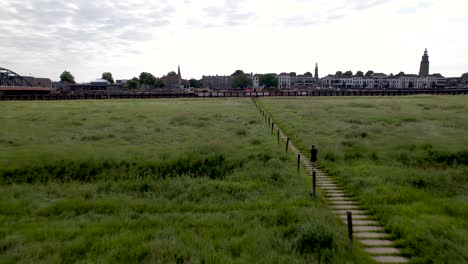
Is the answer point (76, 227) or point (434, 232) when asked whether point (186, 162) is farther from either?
point (434, 232)

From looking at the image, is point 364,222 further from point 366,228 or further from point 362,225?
point 366,228

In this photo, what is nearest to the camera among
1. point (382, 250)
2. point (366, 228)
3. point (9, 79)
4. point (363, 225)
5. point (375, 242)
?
point (382, 250)

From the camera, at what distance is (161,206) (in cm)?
1092

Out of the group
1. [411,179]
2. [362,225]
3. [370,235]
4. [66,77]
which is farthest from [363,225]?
[66,77]

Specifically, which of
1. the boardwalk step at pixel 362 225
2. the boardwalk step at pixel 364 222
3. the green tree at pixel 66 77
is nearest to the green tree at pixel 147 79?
the green tree at pixel 66 77

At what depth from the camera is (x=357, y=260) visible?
284 inches

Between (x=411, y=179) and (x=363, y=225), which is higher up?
(x=411, y=179)

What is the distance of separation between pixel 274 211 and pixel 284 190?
2179mm

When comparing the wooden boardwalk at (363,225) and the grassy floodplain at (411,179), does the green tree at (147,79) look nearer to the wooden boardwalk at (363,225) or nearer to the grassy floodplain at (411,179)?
the grassy floodplain at (411,179)

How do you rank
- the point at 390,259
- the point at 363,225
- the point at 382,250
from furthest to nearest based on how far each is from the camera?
the point at 363,225 < the point at 382,250 < the point at 390,259

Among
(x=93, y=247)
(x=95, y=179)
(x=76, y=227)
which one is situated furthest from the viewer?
(x=95, y=179)

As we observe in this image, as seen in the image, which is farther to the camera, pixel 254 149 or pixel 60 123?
pixel 60 123

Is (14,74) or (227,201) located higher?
(14,74)

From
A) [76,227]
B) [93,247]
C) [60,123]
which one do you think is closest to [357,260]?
[93,247]
